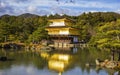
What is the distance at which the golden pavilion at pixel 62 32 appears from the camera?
5403cm

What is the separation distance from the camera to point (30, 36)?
1929 inches

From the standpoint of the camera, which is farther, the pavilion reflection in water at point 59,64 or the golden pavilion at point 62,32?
the golden pavilion at point 62,32

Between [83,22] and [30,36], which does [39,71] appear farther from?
[83,22]

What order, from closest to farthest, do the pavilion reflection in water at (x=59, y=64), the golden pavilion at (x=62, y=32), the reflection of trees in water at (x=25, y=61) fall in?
the pavilion reflection in water at (x=59, y=64) → the reflection of trees in water at (x=25, y=61) → the golden pavilion at (x=62, y=32)

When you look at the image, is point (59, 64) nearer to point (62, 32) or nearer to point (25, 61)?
point (25, 61)

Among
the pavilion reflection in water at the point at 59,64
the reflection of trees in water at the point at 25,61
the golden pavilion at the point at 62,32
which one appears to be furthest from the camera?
the golden pavilion at the point at 62,32

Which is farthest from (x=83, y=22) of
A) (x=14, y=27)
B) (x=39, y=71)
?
(x=39, y=71)

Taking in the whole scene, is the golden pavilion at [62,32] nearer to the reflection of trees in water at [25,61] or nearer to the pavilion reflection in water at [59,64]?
the reflection of trees in water at [25,61]

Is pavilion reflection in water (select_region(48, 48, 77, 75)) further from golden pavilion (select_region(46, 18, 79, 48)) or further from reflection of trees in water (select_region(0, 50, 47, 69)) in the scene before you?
golden pavilion (select_region(46, 18, 79, 48))

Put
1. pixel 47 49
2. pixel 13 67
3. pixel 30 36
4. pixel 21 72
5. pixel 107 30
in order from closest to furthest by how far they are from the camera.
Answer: pixel 21 72 < pixel 13 67 < pixel 107 30 < pixel 47 49 < pixel 30 36

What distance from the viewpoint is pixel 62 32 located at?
56969 millimetres

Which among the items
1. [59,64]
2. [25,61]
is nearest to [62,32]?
[25,61]

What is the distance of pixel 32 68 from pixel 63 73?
331 centimetres

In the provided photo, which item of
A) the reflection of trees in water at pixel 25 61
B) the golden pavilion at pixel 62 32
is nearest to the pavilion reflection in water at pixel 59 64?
the reflection of trees in water at pixel 25 61
